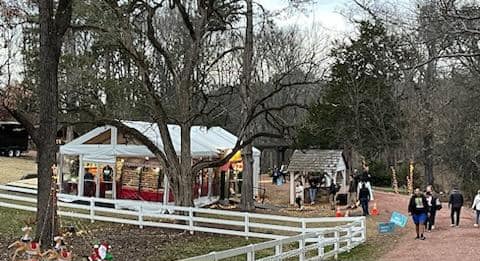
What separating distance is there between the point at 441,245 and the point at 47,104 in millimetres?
10756

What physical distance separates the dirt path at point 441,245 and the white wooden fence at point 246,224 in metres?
1.31

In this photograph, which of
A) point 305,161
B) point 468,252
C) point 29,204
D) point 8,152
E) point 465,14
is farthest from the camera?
point 8,152

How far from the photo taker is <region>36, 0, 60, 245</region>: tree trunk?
52.7ft

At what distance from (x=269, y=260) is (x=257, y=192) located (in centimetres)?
2111

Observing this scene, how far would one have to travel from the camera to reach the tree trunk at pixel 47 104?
16.1 m

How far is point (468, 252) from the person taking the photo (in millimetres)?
15477

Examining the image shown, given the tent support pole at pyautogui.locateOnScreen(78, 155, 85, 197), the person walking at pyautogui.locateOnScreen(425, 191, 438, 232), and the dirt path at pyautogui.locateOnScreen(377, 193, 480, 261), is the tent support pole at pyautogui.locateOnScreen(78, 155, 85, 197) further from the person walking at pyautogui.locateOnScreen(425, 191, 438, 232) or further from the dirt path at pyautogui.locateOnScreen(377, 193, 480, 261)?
the person walking at pyautogui.locateOnScreen(425, 191, 438, 232)

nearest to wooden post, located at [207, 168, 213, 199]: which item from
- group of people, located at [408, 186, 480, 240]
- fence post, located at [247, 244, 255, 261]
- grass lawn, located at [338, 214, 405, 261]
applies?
grass lawn, located at [338, 214, 405, 261]

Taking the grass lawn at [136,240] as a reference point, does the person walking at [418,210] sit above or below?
above

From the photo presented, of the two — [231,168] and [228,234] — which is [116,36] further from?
[231,168]

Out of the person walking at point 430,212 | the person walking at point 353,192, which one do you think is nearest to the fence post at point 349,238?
the person walking at point 430,212

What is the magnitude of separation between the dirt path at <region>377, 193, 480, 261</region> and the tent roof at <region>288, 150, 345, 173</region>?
8.53m

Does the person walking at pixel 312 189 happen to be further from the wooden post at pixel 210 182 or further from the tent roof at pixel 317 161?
the wooden post at pixel 210 182

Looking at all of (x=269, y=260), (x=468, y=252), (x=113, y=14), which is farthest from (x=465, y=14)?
(x=113, y=14)
